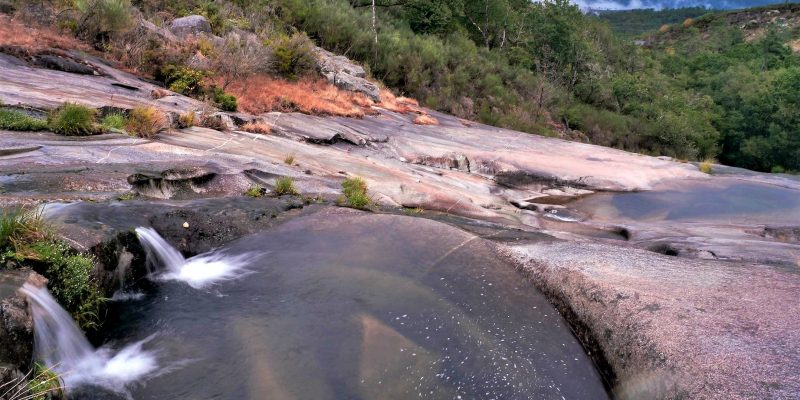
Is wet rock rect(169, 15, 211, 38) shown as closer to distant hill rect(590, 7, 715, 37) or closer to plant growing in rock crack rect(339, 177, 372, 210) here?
plant growing in rock crack rect(339, 177, 372, 210)

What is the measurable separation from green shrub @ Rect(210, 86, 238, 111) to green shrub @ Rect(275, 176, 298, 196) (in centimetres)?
668

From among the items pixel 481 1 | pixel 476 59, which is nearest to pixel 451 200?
pixel 476 59

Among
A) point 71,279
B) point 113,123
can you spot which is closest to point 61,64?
point 113,123

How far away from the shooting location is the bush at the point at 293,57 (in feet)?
72.4

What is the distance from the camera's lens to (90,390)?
4832mm

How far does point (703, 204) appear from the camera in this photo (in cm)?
1580

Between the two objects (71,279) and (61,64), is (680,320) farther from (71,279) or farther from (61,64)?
(61,64)

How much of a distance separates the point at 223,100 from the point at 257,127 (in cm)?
235

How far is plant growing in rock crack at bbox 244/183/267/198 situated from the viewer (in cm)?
998

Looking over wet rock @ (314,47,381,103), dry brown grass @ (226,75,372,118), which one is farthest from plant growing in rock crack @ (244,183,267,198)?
wet rock @ (314,47,381,103)

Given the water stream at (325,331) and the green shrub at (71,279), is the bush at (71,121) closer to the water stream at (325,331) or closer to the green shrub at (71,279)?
the water stream at (325,331)

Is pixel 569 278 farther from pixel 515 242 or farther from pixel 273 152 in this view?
pixel 273 152

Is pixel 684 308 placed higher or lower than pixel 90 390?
higher

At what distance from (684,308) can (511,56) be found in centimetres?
4173
